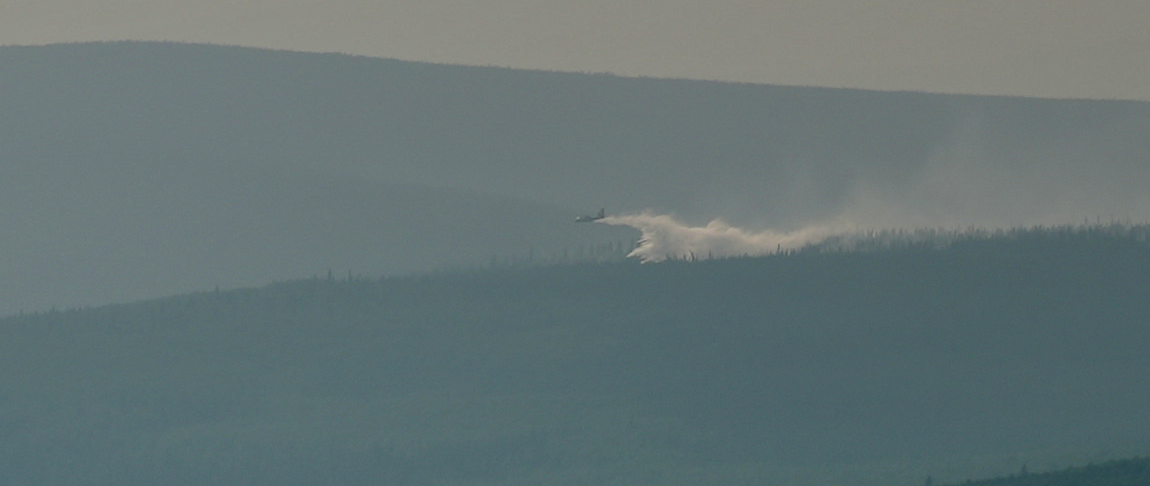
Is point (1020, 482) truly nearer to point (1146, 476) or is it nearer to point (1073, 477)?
point (1073, 477)

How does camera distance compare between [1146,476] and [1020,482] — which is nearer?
[1146,476]

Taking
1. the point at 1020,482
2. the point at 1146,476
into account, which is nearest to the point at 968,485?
the point at 1020,482

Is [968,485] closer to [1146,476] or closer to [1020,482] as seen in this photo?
[1020,482]

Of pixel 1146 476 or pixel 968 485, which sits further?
pixel 968 485

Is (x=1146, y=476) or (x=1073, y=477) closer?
(x=1146, y=476)
